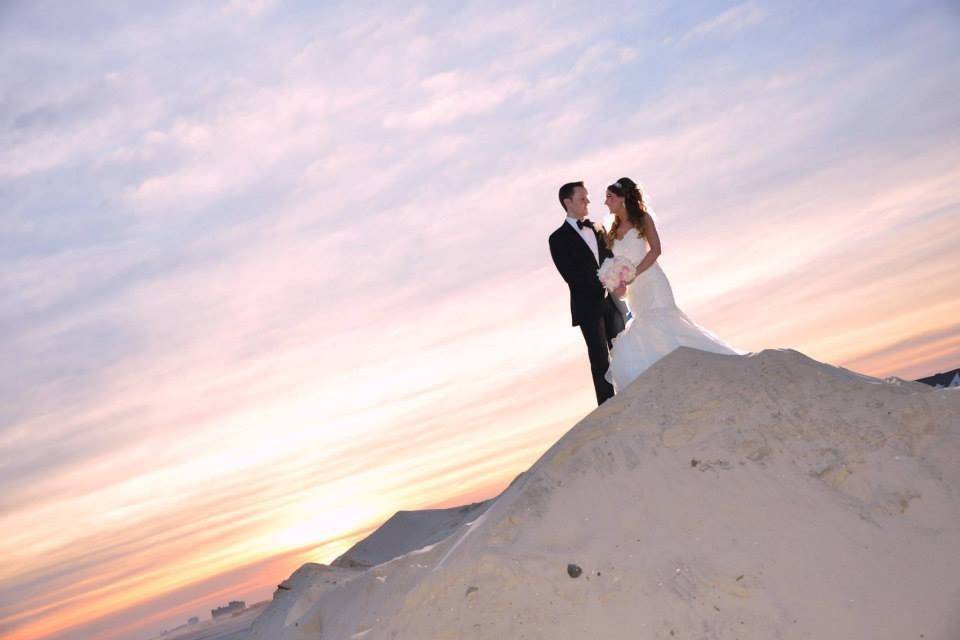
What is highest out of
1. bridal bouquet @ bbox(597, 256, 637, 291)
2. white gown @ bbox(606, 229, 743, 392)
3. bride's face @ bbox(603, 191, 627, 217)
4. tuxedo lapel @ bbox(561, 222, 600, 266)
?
bride's face @ bbox(603, 191, 627, 217)

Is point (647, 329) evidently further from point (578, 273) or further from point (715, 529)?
point (715, 529)

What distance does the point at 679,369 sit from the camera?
8.64 meters

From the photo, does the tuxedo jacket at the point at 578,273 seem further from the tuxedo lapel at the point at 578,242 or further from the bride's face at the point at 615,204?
the bride's face at the point at 615,204

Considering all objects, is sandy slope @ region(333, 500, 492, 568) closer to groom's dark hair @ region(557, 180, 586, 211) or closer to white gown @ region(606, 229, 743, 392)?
white gown @ region(606, 229, 743, 392)

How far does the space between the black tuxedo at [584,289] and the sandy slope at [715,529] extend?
5.15ft

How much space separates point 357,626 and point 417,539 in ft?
14.3

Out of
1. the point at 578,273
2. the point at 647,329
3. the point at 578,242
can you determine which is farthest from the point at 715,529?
the point at 578,242

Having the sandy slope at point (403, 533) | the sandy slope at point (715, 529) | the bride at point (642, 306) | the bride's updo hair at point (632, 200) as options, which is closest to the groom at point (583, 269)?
the bride at point (642, 306)

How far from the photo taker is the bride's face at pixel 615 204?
10.2 meters

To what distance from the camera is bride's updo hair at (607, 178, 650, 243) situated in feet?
33.2

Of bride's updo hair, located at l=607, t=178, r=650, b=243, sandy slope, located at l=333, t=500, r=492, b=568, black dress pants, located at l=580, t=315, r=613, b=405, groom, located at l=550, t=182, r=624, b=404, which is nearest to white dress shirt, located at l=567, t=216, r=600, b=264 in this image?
groom, located at l=550, t=182, r=624, b=404

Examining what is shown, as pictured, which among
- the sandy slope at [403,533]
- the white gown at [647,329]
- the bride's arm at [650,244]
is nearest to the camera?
the white gown at [647,329]

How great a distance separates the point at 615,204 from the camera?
10227 mm

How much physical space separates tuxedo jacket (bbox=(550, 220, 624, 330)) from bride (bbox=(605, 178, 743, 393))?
331 mm
